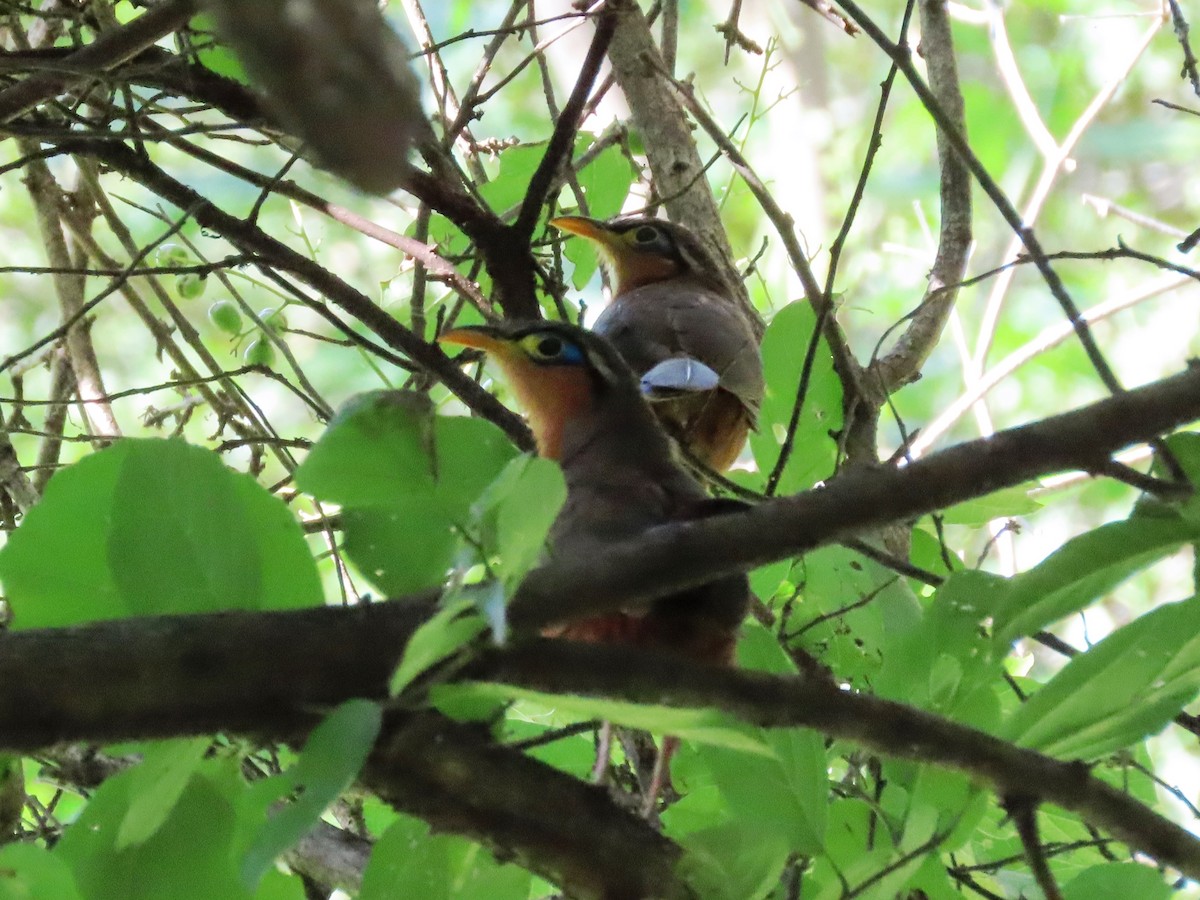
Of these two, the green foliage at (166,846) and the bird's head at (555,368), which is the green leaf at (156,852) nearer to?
the green foliage at (166,846)

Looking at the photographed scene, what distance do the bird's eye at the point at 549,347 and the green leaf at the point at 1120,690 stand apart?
1157 mm

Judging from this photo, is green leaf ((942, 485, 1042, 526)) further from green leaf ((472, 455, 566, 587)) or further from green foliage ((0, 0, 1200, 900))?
green leaf ((472, 455, 566, 587))

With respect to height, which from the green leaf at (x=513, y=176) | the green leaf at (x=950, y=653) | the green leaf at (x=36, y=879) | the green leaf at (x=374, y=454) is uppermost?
the green leaf at (x=513, y=176)

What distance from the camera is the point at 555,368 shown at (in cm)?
221

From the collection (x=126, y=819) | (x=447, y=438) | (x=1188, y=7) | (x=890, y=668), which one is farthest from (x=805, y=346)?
(x=1188, y=7)

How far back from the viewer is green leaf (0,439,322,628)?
1110 millimetres

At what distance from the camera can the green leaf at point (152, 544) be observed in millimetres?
1110

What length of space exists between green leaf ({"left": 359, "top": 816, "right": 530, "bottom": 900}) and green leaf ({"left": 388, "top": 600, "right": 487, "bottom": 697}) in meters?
0.37

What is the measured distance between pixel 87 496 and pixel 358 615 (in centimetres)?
29

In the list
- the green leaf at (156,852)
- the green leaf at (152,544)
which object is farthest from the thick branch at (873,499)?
the green leaf at (156,852)

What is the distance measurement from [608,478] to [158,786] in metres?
0.83

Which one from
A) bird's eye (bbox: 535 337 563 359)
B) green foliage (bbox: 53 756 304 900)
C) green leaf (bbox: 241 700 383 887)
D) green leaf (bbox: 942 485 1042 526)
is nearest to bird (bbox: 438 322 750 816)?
bird's eye (bbox: 535 337 563 359)

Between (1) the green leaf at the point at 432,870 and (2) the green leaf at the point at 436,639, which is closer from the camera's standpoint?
(2) the green leaf at the point at 436,639

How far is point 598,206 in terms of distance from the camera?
3.00 meters
